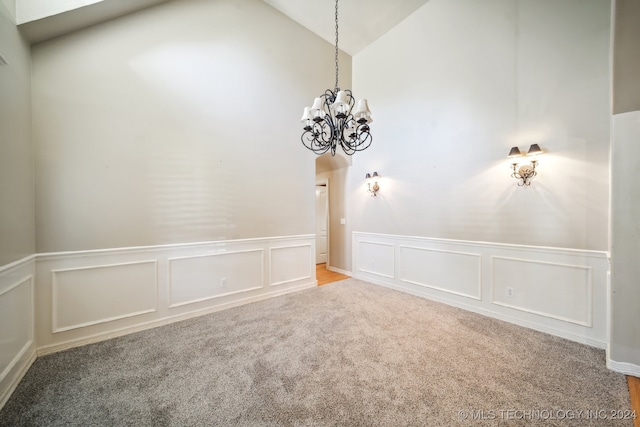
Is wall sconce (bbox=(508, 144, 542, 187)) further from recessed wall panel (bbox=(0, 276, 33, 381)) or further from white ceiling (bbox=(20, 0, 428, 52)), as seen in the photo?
recessed wall panel (bbox=(0, 276, 33, 381))

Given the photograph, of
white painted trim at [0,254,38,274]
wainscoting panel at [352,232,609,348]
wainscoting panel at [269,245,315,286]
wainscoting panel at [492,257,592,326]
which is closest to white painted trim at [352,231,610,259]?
wainscoting panel at [352,232,609,348]

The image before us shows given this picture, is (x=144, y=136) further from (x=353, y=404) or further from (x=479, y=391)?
(x=479, y=391)

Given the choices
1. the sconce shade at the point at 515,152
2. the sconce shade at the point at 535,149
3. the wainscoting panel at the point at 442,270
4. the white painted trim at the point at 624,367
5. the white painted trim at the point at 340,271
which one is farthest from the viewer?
the white painted trim at the point at 340,271

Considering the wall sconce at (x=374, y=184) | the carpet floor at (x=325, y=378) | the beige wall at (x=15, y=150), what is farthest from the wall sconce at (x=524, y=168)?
the beige wall at (x=15, y=150)

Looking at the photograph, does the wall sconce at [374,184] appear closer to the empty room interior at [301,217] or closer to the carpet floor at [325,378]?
the empty room interior at [301,217]

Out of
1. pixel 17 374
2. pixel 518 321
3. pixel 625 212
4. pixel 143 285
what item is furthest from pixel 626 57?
pixel 17 374

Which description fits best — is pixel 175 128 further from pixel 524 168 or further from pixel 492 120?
pixel 524 168

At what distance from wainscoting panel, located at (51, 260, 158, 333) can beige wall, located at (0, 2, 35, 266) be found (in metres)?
0.46

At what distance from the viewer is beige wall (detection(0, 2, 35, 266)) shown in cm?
179

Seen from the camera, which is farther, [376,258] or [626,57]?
[376,258]

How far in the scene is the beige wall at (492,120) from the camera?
7.94 ft

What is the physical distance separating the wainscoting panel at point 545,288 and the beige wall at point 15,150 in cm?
483

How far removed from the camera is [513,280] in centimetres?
292

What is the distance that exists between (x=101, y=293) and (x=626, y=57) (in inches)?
208
